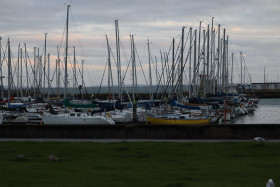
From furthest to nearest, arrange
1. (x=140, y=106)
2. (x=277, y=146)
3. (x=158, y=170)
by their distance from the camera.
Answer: (x=140, y=106)
(x=277, y=146)
(x=158, y=170)

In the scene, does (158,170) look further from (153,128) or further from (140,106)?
(140,106)

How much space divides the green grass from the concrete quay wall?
400 centimetres

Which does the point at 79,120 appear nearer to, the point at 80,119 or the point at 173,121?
the point at 80,119

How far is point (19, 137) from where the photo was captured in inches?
1059

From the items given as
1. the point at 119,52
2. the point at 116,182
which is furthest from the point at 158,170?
the point at 119,52

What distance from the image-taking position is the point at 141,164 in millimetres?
16719

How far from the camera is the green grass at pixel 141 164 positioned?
13.4 m

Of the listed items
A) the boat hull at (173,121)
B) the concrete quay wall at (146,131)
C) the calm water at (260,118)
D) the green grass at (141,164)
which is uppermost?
the concrete quay wall at (146,131)

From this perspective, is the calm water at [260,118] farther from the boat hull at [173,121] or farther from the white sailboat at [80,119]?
the white sailboat at [80,119]

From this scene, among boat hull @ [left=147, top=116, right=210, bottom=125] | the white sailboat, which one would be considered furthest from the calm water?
the white sailboat

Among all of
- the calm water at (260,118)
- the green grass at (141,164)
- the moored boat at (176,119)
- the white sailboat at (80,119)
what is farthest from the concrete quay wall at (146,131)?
the calm water at (260,118)

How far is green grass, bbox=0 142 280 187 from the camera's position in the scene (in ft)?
44.1

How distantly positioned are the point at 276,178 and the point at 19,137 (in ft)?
55.4

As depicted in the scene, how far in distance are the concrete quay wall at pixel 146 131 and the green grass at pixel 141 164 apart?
13.1 ft
